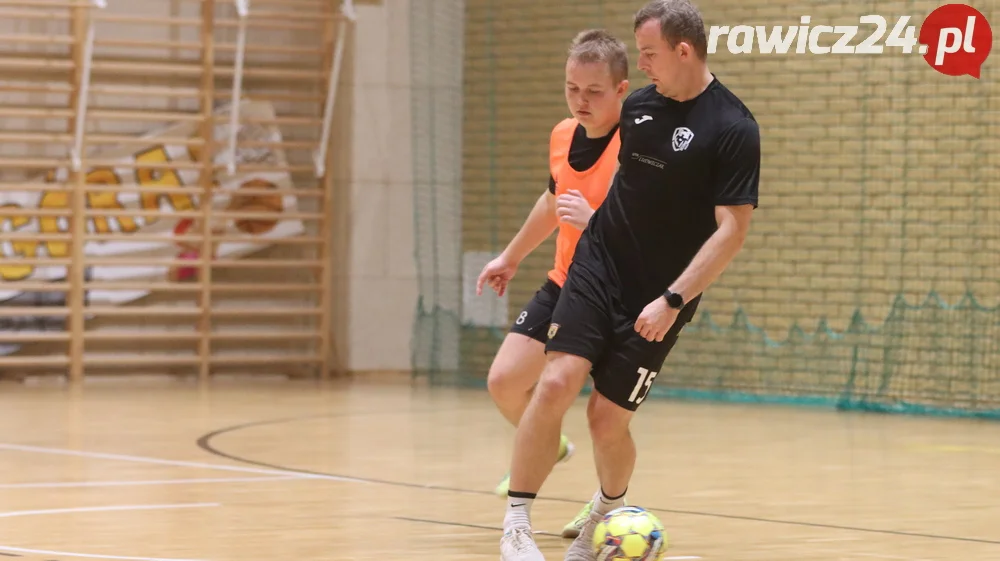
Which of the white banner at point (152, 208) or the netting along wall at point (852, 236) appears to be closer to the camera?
the netting along wall at point (852, 236)

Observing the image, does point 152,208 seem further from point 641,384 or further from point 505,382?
point 641,384

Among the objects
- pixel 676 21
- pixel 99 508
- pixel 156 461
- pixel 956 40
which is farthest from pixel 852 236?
pixel 676 21

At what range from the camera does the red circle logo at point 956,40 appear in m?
10.7

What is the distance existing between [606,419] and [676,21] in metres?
1.18

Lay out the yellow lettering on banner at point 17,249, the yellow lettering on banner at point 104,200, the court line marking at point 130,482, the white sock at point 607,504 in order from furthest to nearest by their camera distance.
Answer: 1. the yellow lettering on banner at point 104,200
2. the yellow lettering on banner at point 17,249
3. the court line marking at point 130,482
4. the white sock at point 607,504

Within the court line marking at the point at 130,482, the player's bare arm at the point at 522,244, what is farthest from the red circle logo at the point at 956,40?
the player's bare arm at the point at 522,244

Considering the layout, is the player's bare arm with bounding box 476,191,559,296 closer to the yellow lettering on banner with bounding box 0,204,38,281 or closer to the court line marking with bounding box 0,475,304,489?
the court line marking with bounding box 0,475,304,489

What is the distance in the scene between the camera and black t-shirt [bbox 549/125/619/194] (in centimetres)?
528

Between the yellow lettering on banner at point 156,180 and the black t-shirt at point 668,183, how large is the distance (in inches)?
347

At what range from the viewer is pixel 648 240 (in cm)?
468

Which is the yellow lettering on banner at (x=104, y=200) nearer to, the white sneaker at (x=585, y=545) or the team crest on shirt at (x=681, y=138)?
the white sneaker at (x=585, y=545)

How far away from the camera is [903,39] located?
431 inches

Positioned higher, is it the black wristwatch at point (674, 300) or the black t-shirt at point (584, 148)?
the black t-shirt at point (584, 148)

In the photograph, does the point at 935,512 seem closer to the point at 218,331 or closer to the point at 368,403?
the point at 368,403
